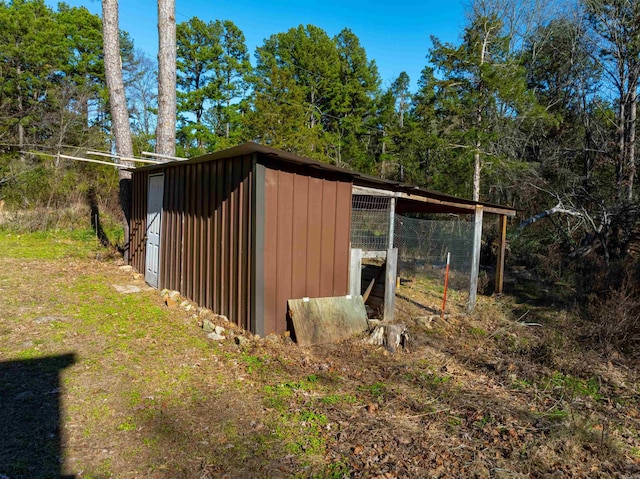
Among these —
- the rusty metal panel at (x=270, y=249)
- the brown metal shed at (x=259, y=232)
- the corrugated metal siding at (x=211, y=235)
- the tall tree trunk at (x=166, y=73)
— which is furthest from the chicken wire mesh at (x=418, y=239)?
the tall tree trunk at (x=166, y=73)

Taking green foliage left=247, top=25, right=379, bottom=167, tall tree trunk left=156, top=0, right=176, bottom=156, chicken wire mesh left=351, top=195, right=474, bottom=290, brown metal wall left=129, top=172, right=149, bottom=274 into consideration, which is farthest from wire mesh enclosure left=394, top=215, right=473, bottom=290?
green foliage left=247, top=25, right=379, bottom=167

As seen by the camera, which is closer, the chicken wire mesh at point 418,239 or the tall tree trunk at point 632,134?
the chicken wire mesh at point 418,239

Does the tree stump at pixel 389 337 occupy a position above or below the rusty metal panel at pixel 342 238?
below

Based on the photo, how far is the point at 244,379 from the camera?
374 centimetres

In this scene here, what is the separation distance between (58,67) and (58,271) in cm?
1682

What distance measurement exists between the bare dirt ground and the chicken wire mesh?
1725 millimetres

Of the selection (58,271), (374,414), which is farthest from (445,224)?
(58,271)

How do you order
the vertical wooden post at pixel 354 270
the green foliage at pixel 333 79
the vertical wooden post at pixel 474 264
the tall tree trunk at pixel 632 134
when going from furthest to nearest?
the green foliage at pixel 333 79
the tall tree trunk at pixel 632 134
the vertical wooden post at pixel 474 264
the vertical wooden post at pixel 354 270

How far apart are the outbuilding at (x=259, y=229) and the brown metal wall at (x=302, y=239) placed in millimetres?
13

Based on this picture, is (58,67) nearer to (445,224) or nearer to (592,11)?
(445,224)

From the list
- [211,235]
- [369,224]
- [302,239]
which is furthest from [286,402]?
[369,224]

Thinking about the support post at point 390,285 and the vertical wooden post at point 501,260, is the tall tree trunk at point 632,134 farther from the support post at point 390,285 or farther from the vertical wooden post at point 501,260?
the support post at point 390,285

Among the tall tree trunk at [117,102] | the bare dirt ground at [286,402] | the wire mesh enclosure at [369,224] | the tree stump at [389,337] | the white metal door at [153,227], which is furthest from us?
the tall tree trunk at [117,102]

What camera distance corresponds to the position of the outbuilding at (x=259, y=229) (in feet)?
15.3
